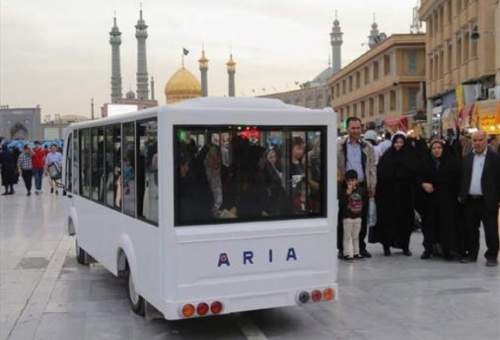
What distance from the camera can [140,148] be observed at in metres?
6.34

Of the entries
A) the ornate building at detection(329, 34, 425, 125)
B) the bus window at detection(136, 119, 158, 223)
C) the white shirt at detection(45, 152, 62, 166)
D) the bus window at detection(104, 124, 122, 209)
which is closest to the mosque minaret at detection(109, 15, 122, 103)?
the ornate building at detection(329, 34, 425, 125)

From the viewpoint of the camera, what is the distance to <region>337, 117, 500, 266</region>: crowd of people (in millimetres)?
9500

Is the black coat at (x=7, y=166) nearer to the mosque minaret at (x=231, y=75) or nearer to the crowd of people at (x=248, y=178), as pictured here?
the crowd of people at (x=248, y=178)

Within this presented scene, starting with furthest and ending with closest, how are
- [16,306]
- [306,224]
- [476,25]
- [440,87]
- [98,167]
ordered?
[440,87] < [476,25] < [98,167] < [16,306] < [306,224]

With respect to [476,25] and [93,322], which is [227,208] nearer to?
[93,322]

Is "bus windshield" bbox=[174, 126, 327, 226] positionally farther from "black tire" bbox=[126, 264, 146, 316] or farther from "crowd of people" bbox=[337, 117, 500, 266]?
"crowd of people" bbox=[337, 117, 500, 266]

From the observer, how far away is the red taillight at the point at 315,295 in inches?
248

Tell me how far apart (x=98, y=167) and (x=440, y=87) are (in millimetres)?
38322

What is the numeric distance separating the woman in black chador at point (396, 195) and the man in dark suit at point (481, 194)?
2.60 feet

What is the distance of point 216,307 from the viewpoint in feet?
19.3

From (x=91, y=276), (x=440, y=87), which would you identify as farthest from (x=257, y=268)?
(x=440, y=87)

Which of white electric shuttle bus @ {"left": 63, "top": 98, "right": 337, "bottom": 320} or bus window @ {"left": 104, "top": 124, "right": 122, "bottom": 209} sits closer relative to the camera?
white electric shuttle bus @ {"left": 63, "top": 98, "right": 337, "bottom": 320}

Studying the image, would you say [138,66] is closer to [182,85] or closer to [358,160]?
[182,85]

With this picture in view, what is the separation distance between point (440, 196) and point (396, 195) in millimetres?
637
